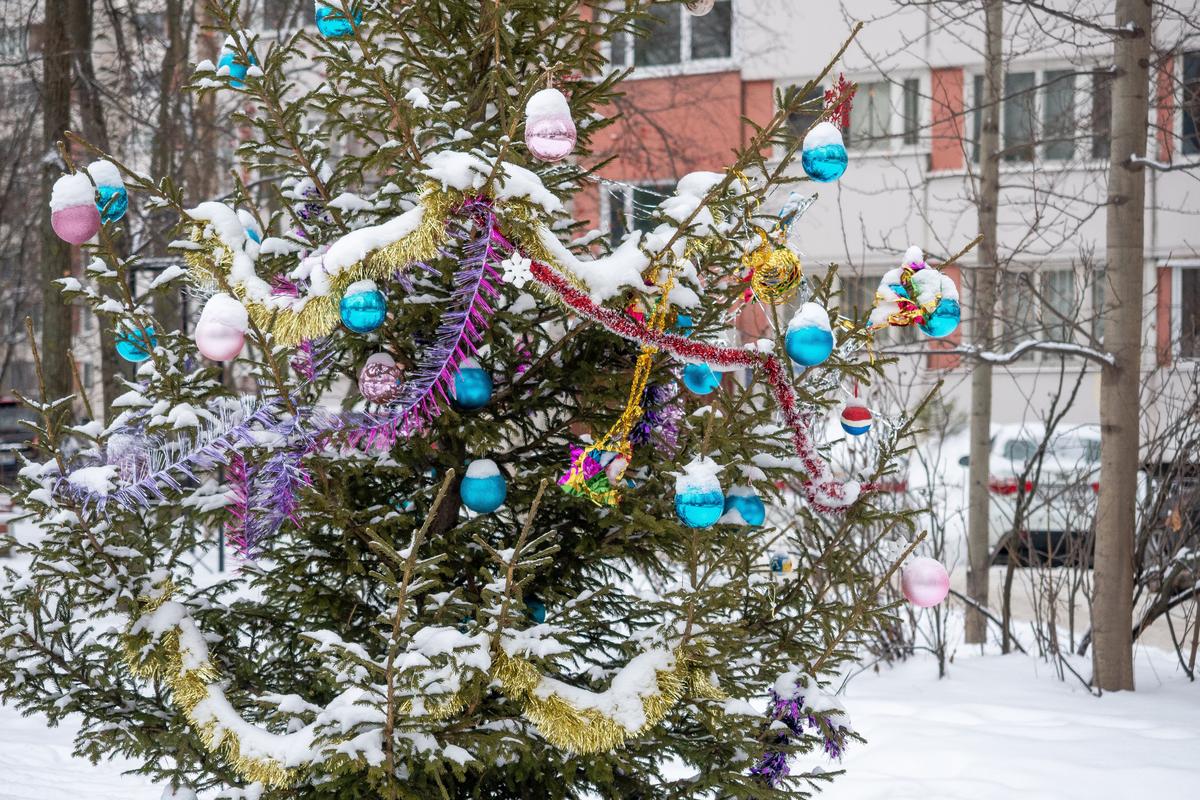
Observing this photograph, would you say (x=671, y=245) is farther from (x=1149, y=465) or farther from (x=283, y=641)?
(x=1149, y=465)

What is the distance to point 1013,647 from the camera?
292 inches

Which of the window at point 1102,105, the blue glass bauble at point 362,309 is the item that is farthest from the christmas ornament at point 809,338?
the window at point 1102,105

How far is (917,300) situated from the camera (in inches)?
106

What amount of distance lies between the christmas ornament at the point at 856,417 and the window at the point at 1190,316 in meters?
4.60

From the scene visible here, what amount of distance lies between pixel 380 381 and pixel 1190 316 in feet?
21.9

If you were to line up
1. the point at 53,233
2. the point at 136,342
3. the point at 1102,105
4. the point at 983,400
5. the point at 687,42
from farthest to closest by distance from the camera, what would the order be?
1. the point at 687,42
2. the point at 1102,105
3. the point at 53,233
4. the point at 983,400
5. the point at 136,342

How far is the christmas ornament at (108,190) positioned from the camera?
265cm

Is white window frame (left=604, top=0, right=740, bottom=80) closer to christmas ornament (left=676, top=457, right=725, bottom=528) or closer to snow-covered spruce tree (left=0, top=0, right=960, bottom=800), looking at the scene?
snow-covered spruce tree (left=0, top=0, right=960, bottom=800)

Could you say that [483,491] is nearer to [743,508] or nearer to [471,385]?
[471,385]

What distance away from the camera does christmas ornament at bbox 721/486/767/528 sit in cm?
292

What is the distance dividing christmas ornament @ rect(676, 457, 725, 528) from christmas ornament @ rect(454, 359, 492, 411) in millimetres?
701

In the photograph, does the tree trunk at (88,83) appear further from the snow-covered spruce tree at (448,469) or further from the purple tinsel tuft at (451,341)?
the purple tinsel tuft at (451,341)

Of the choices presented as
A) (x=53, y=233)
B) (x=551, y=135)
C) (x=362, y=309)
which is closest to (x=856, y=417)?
(x=551, y=135)

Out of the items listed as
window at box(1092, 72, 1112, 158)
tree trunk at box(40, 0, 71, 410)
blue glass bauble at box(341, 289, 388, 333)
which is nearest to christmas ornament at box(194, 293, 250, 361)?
blue glass bauble at box(341, 289, 388, 333)
